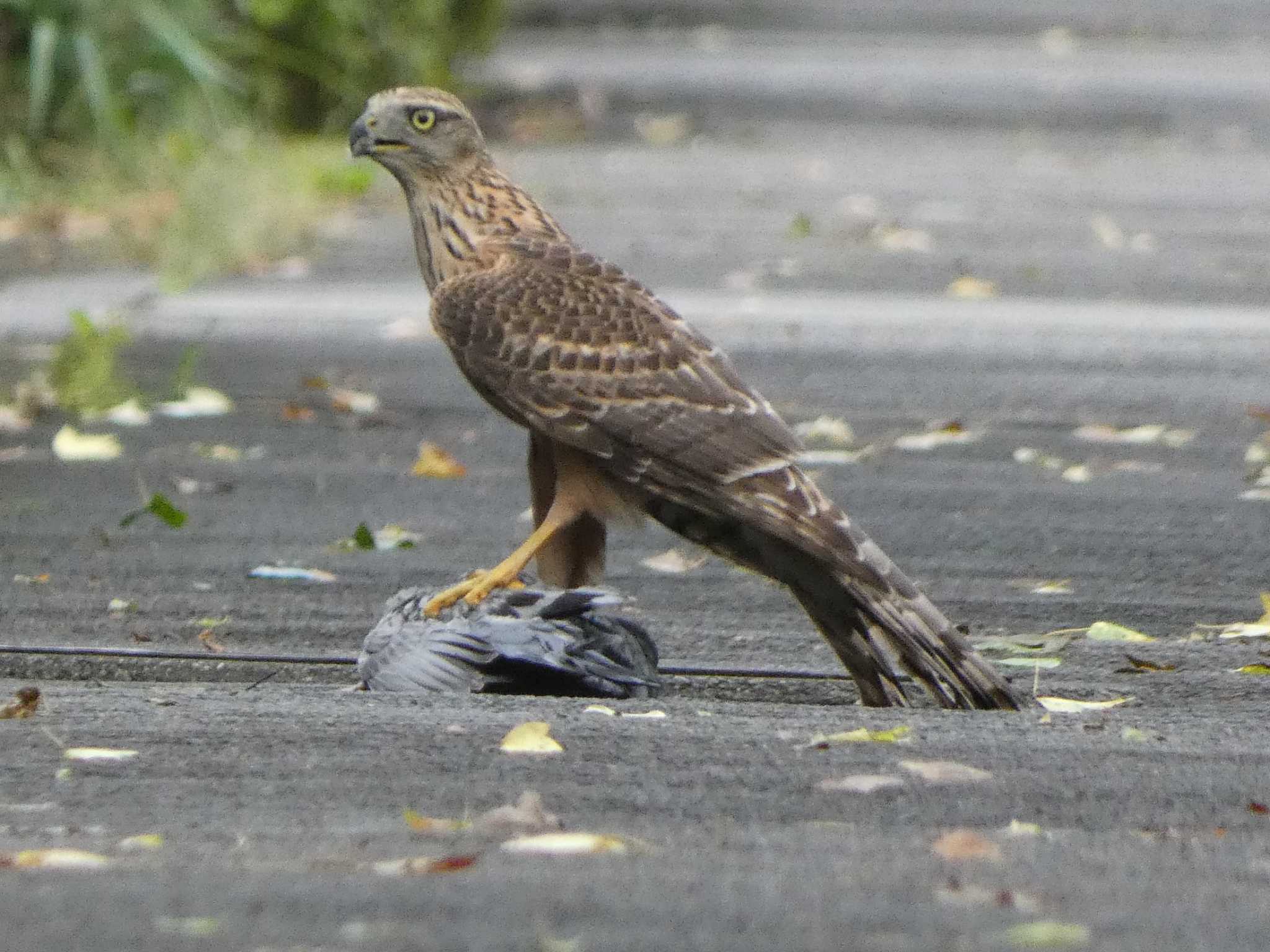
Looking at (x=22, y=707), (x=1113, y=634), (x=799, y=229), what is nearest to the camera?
(x=22, y=707)

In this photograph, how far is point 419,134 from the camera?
5.46 metres

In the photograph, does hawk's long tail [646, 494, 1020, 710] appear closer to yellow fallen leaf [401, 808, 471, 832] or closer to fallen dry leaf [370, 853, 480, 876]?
yellow fallen leaf [401, 808, 471, 832]

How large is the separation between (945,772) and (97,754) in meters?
1.36

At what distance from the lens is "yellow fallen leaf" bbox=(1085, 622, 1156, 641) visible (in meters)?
5.21

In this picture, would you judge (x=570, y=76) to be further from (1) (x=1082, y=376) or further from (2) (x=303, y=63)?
(1) (x=1082, y=376)

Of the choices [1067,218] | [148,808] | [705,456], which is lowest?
[148,808]

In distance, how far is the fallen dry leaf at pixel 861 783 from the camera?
392 cm

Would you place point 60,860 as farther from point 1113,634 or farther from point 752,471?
point 1113,634

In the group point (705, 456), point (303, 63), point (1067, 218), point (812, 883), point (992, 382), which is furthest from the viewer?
point (303, 63)

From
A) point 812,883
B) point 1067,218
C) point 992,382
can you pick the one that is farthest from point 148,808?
point 1067,218

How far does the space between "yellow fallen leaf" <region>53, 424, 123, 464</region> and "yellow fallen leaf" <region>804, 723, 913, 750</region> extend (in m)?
3.28

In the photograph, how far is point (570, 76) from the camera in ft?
57.4

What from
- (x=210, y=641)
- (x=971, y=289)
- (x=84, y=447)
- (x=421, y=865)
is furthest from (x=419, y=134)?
(x=971, y=289)

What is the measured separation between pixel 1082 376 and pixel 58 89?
6.35 m
